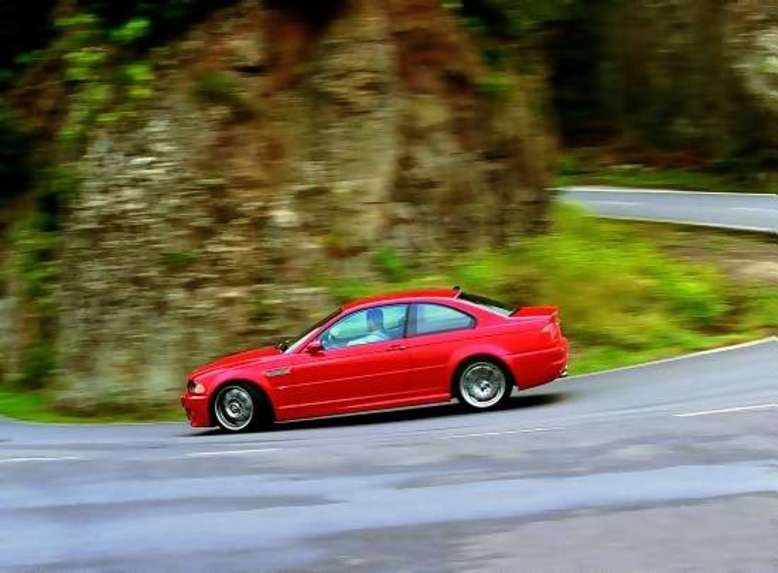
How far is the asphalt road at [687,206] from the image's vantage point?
25.7 metres

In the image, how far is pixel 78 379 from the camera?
1881 cm

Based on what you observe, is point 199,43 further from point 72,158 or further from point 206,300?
point 206,300

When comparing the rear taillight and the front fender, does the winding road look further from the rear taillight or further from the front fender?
the rear taillight

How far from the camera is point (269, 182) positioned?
19625 millimetres

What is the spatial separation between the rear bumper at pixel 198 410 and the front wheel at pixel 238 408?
12cm

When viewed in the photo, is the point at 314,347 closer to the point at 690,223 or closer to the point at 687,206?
the point at 690,223

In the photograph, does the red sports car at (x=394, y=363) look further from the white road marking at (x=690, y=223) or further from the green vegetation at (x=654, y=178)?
the green vegetation at (x=654, y=178)

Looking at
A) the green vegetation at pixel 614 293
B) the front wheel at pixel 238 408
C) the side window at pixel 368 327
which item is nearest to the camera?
the side window at pixel 368 327

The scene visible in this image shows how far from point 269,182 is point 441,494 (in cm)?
1116

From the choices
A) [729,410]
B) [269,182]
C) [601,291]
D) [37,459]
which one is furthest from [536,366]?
[269,182]

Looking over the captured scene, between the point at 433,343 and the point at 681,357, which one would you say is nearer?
the point at 433,343

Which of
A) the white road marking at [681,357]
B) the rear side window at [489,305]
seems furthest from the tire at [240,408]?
the white road marking at [681,357]

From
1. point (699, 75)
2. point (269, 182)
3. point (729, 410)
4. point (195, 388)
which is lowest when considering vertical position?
point (729, 410)

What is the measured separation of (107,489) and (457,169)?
11.4m
